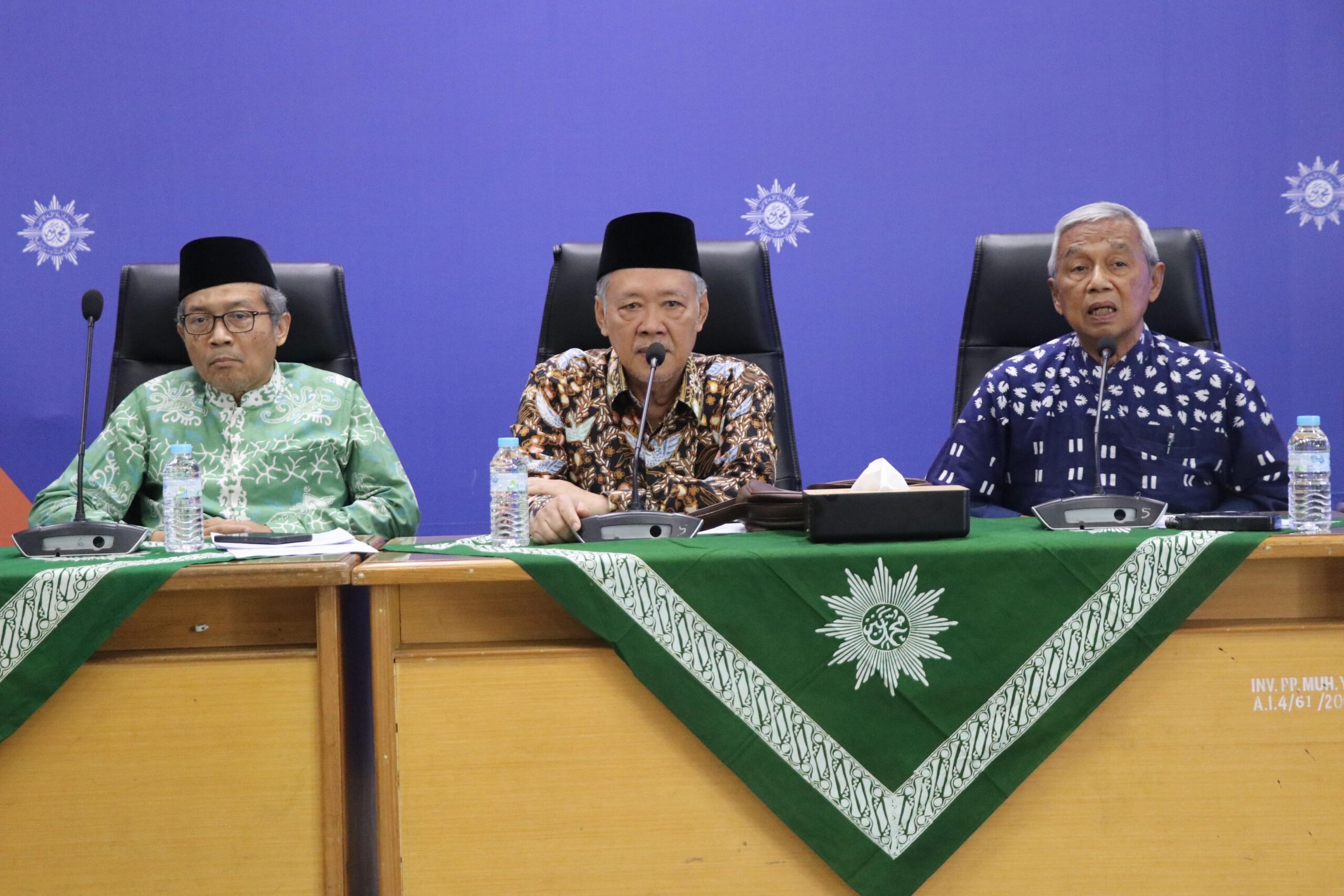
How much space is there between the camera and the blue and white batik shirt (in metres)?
1.74

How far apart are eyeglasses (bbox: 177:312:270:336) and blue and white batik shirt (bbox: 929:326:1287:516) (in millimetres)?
1276

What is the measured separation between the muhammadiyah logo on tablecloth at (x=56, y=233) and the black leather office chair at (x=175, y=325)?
68 cm

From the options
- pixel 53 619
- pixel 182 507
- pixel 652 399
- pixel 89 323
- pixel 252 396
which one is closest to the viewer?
pixel 53 619

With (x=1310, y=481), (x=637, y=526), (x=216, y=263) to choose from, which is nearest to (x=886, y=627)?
(x=637, y=526)

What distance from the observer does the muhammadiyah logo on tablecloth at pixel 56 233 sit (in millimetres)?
2607

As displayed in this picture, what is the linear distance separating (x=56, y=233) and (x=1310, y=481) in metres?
2.74

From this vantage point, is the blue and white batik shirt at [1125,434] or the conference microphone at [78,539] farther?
the blue and white batik shirt at [1125,434]

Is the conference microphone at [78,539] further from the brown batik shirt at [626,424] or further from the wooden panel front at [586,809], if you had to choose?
the brown batik shirt at [626,424]

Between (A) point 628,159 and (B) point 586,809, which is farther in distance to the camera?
(A) point 628,159

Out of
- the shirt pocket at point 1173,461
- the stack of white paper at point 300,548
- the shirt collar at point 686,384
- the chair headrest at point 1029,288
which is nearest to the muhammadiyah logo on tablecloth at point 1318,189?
the chair headrest at point 1029,288

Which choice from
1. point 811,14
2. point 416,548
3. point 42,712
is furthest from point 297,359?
point 811,14

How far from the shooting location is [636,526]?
1312 millimetres

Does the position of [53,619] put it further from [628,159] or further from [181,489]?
[628,159]

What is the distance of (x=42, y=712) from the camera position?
43.6 inches
